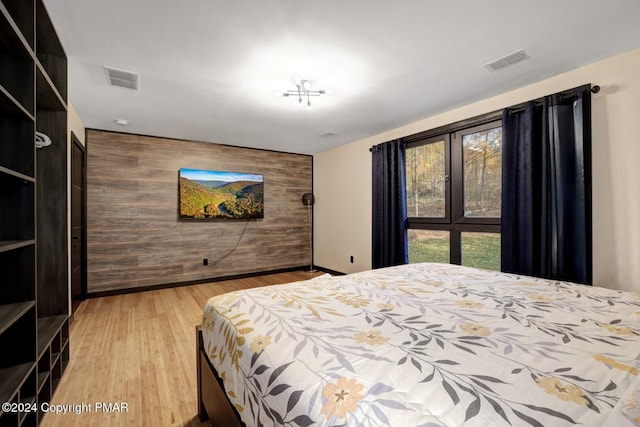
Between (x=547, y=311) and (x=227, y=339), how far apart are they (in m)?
1.47

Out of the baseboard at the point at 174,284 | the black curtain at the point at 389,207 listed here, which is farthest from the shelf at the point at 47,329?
the black curtain at the point at 389,207

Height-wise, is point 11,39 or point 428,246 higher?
point 11,39

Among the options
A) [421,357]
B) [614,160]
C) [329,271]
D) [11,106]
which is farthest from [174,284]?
[614,160]

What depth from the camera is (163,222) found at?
4.40m

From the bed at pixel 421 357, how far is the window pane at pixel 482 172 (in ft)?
5.21

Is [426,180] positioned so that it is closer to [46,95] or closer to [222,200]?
[222,200]

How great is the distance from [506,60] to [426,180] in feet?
5.70

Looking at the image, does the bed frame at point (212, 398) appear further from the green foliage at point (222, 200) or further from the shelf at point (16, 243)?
the green foliage at point (222, 200)

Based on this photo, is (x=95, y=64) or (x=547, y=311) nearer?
(x=547, y=311)

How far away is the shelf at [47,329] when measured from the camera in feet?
5.40

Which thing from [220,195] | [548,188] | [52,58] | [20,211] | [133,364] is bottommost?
[133,364]

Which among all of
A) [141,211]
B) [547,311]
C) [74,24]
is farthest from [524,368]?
[141,211]

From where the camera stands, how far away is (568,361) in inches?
34.3

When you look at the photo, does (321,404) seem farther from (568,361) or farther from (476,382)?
(568,361)
